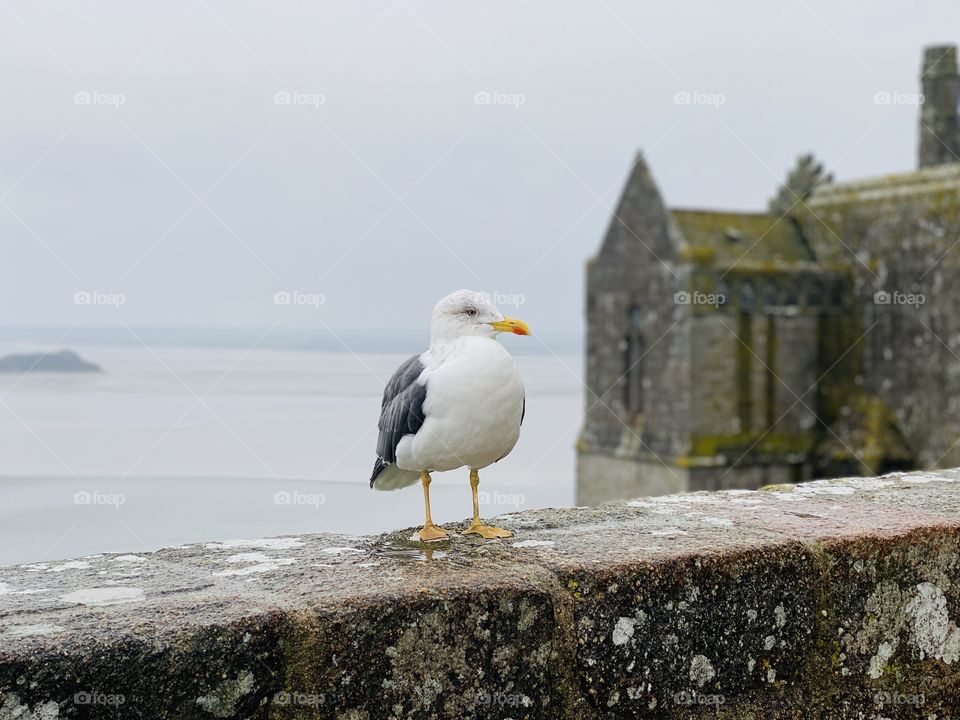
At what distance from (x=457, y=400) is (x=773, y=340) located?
2054 cm

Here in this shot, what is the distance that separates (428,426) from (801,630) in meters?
1.11

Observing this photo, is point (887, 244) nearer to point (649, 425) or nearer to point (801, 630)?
point (649, 425)

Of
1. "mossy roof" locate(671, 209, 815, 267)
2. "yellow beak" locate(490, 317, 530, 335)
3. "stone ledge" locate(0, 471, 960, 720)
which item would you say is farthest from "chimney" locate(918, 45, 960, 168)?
"yellow beak" locate(490, 317, 530, 335)

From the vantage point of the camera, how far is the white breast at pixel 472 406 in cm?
294

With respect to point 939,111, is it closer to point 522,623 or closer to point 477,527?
point 477,527

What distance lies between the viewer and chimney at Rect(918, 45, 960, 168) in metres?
25.7

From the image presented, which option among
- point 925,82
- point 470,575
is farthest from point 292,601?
point 925,82

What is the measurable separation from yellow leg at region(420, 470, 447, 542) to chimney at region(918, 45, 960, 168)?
25541 mm

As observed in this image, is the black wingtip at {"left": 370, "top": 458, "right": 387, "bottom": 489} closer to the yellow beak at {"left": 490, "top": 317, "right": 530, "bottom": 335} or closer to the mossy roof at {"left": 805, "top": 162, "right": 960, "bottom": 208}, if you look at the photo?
the yellow beak at {"left": 490, "top": 317, "right": 530, "bottom": 335}

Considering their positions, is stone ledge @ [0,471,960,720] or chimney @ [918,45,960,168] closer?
stone ledge @ [0,471,960,720]

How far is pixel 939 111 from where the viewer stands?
2605 cm

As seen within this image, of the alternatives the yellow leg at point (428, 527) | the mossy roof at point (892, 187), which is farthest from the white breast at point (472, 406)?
the mossy roof at point (892, 187)

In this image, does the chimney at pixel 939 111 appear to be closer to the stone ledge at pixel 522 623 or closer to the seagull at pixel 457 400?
the stone ledge at pixel 522 623

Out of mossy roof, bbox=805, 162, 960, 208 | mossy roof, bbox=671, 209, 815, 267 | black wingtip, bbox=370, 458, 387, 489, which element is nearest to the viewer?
black wingtip, bbox=370, 458, 387, 489
